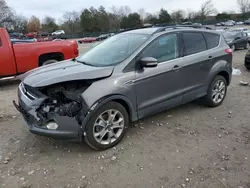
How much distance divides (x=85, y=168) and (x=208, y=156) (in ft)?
5.62

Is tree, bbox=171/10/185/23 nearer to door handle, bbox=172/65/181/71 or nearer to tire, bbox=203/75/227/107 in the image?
tire, bbox=203/75/227/107

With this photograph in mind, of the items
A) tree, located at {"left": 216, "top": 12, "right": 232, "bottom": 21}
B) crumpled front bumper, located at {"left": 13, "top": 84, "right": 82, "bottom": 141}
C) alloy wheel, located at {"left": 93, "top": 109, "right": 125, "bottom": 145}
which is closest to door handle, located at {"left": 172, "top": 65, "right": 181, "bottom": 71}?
alloy wheel, located at {"left": 93, "top": 109, "right": 125, "bottom": 145}

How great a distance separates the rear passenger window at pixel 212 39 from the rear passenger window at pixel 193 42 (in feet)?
0.43

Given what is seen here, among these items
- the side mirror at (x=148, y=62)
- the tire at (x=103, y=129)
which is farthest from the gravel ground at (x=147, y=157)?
the side mirror at (x=148, y=62)

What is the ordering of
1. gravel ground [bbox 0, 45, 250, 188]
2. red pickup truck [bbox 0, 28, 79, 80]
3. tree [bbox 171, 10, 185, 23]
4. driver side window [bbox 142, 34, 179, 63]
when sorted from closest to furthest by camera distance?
gravel ground [bbox 0, 45, 250, 188]
driver side window [bbox 142, 34, 179, 63]
red pickup truck [bbox 0, 28, 79, 80]
tree [bbox 171, 10, 185, 23]

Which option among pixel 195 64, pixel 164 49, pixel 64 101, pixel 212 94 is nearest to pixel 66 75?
pixel 64 101

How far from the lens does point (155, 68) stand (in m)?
3.88

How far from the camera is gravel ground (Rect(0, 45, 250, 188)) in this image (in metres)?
2.88

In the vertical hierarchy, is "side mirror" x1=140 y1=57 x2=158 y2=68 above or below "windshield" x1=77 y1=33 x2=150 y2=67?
below

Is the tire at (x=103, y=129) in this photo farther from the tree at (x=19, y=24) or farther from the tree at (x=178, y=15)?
the tree at (x=178, y=15)

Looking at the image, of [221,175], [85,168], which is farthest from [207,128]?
[85,168]

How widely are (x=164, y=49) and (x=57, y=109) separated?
6.74ft

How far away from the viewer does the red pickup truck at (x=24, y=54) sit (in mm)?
7355

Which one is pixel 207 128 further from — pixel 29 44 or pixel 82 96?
pixel 29 44
